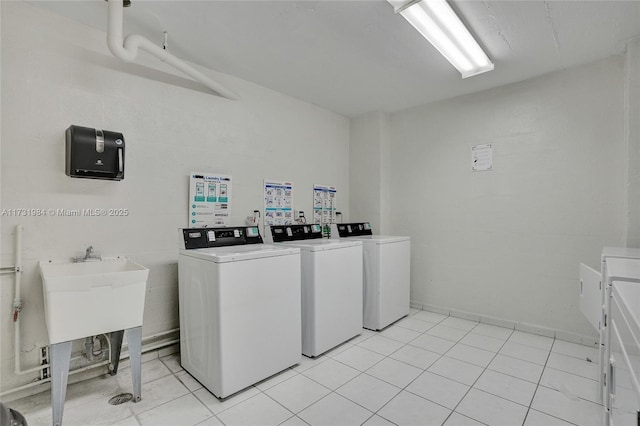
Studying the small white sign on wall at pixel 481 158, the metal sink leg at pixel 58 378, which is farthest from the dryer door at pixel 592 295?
the metal sink leg at pixel 58 378

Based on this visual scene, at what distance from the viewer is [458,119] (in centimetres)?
349

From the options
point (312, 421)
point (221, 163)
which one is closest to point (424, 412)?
point (312, 421)

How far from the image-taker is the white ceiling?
1.98m

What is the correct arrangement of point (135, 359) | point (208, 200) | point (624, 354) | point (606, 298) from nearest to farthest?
point (624, 354)
point (606, 298)
point (135, 359)
point (208, 200)

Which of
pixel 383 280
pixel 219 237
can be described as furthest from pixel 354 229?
pixel 219 237

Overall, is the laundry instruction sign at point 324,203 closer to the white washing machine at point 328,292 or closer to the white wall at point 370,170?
the white wall at point 370,170

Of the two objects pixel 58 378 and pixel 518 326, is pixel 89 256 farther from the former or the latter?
pixel 518 326

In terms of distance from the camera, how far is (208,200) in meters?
2.75

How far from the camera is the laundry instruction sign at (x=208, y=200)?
2.65m

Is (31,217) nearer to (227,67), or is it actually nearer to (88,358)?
(88,358)

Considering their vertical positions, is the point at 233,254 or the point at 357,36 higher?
the point at 357,36

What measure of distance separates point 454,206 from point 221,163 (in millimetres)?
2652

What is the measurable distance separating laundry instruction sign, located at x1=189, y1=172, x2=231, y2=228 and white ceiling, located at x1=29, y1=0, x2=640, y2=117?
1047 mm

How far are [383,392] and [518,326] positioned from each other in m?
1.95
